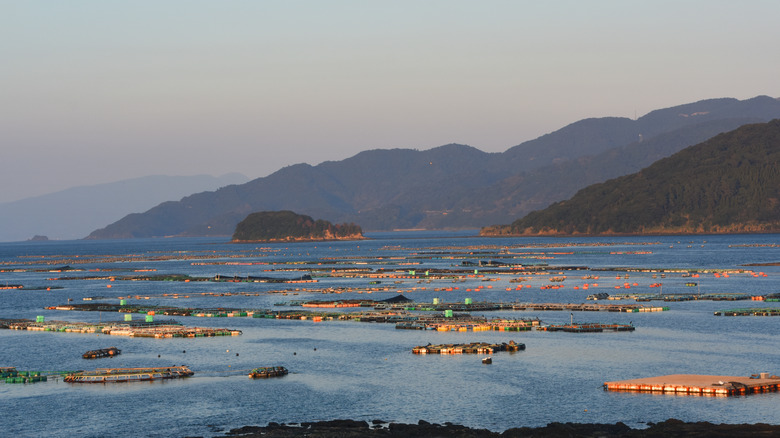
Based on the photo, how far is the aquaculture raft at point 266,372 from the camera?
91.6 metres

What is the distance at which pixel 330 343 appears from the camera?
4532 inches

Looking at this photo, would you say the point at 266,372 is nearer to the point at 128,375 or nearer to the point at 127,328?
the point at 128,375

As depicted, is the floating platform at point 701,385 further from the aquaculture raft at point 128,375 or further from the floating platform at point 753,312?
the floating platform at point 753,312

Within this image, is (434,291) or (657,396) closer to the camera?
(657,396)

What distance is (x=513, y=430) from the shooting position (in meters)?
64.5

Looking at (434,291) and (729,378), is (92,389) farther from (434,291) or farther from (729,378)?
(434,291)

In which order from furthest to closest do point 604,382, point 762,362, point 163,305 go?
point 163,305, point 762,362, point 604,382

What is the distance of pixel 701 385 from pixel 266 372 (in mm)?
38552

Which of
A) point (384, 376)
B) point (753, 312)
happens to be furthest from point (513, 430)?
point (753, 312)

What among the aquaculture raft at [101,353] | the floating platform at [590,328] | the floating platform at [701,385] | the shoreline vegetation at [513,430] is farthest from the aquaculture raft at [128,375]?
the floating platform at [590,328]

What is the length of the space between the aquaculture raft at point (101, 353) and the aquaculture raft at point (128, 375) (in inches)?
504

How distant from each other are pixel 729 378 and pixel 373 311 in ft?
247

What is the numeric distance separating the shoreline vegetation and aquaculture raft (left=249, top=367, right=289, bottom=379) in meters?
23.2

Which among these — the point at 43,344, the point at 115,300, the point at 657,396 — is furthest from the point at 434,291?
the point at 657,396
